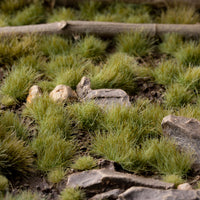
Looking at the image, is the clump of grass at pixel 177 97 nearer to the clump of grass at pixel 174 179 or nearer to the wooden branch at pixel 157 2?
the clump of grass at pixel 174 179

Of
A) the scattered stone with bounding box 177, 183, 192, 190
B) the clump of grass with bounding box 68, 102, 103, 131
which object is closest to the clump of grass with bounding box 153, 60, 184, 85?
the clump of grass with bounding box 68, 102, 103, 131

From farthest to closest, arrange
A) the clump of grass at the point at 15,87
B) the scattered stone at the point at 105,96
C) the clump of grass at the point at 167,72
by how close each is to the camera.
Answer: the clump of grass at the point at 167,72 < the clump of grass at the point at 15,87 < the scattered stone at the point at 105,96

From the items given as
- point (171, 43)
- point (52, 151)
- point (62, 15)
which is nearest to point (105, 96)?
point (52, 151)

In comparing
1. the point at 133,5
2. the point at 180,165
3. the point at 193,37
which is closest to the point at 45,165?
the point at 180,165

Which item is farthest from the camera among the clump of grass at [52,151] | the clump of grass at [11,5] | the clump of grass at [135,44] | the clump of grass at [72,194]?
the clump of grass at [11,5]

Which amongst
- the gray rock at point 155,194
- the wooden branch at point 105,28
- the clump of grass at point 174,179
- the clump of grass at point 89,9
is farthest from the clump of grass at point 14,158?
the clump of grass at point 89,9

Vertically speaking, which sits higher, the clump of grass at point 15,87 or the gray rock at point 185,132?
the clump of grass at point 15,87

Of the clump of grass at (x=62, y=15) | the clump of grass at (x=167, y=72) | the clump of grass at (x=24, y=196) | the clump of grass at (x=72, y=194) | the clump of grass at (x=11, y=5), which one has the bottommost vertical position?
the clump of grass at (x=72, y=194)
